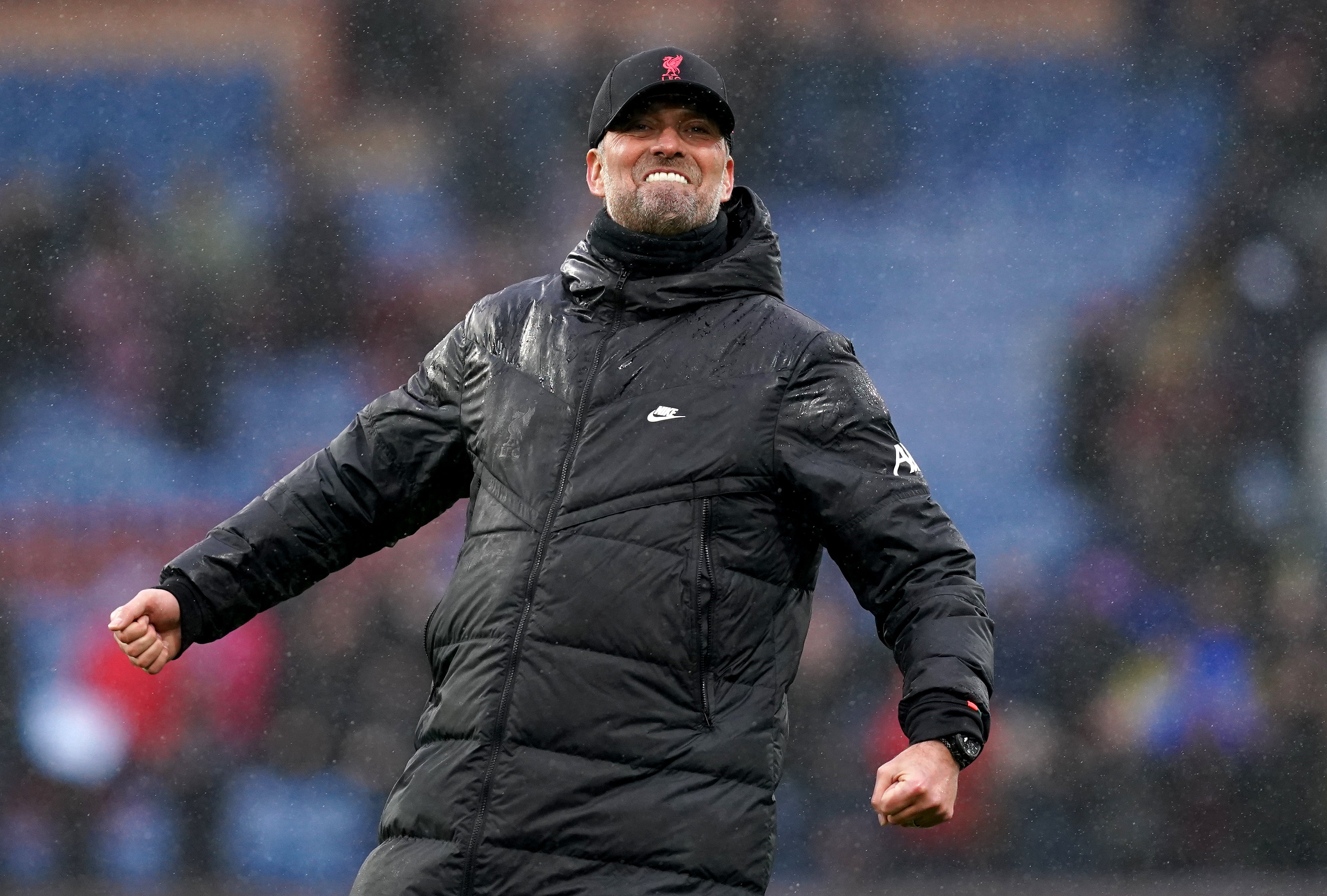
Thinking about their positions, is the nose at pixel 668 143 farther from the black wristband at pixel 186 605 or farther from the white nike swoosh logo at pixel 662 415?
the black wristband at pixel 186 605

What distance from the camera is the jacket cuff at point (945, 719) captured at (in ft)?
7.50

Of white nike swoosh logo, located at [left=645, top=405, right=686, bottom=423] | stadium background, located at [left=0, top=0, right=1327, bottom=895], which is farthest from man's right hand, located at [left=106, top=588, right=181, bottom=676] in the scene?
stadium background, located at [left=0, top=0, right=1327, bottom=895]

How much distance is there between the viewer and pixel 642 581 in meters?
2.43

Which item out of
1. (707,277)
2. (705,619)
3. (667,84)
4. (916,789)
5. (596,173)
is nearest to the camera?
(916,789)

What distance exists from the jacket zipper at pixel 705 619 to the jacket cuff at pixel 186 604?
0.76 meters

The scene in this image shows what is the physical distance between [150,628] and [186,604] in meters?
0.07

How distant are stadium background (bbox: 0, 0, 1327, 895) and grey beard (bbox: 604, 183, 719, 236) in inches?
172

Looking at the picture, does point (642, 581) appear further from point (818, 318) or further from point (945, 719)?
point (818, 318)

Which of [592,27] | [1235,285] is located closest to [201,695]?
[592,27]

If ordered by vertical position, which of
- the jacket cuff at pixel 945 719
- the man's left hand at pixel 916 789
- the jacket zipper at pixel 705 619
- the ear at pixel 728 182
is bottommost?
the man's left hand at pixel 916 789

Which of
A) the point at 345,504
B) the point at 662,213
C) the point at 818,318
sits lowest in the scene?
the point at 345,504

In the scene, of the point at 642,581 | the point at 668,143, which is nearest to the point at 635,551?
the point at 642,581

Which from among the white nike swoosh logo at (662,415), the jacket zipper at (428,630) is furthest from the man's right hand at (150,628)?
the white nike swoosh logo at (662,415)

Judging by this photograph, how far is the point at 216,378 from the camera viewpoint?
7.43 m
